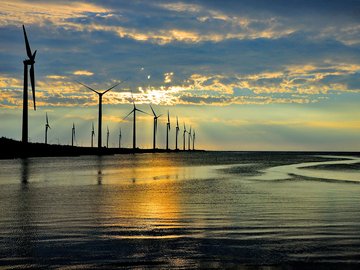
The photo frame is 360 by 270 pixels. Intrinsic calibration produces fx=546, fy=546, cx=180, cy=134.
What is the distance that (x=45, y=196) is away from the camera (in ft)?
99.7

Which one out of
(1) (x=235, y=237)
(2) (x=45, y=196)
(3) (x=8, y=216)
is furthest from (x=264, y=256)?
(2) (x=45, y=196)

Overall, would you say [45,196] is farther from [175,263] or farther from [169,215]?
[175,263]

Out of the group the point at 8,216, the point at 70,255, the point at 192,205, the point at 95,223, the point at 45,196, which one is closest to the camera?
the point at 70,255

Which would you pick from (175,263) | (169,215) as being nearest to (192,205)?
(169,215)

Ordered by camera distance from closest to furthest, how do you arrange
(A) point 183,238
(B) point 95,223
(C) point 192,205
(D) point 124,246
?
(D) point 124,246 → (A) point 183,238 → (B) point 95,223 → (C) point 192,205

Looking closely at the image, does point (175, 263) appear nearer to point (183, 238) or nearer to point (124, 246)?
point (124, 246)

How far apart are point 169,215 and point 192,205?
4.93m

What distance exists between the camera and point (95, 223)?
717 inches

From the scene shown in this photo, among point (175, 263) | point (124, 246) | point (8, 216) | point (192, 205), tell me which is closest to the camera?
point (175, 263)

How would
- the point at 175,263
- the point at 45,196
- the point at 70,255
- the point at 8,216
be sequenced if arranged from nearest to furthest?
the point at 175,263, the point at 70,255, the point at 8,216, the point at 45,196

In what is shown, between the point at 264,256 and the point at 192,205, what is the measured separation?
46.3ft

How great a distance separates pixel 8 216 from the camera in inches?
806

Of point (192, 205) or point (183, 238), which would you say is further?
point (192, 205)

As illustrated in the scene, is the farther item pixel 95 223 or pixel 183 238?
pixel 95 223
